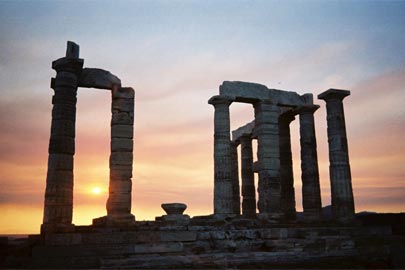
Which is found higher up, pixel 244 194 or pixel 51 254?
pixel 244 194

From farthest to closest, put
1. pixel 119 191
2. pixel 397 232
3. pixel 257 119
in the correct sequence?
pixel 397 232 < pixel 257 119 < pixel 119 191

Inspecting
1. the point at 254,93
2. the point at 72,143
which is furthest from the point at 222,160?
the point at 72,143

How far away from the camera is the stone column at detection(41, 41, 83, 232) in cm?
1678

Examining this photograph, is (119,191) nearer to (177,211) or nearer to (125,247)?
(177,211)

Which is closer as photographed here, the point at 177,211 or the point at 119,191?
the point at 177,211

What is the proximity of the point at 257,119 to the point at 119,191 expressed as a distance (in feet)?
30.3

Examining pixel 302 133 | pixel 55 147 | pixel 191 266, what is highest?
pixel 302 133

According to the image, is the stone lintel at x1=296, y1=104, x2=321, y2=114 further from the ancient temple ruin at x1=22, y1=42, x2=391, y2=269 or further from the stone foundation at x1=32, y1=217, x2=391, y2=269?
the stone foundation at x1=32, y1=217, x2=391, y2=269

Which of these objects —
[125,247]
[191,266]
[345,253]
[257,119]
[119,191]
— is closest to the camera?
[191,266]

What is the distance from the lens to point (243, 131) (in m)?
32.7

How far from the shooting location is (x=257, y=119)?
2370 cm

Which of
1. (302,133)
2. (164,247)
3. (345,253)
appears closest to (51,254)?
(164,247)

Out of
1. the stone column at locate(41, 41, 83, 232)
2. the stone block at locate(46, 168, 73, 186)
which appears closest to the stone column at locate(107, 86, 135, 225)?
the stone column at locate(41, 41, 83, 232)

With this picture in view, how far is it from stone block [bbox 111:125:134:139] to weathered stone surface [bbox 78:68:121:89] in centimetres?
212
